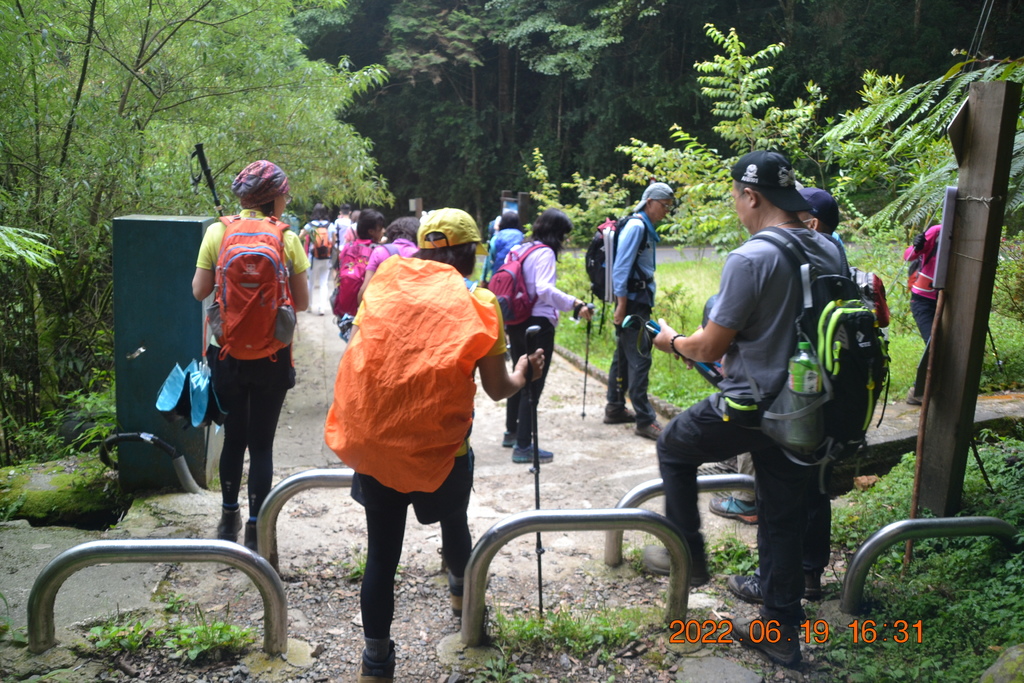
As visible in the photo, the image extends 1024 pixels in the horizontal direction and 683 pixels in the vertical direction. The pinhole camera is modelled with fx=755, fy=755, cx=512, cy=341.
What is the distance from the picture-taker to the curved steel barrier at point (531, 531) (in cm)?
293

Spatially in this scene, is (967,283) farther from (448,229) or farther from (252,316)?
(252,316)

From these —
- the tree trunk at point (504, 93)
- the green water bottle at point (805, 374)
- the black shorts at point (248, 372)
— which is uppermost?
the tree trunk at point (504, 93)

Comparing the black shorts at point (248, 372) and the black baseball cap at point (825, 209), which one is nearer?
the black shorts at point (248, 372)

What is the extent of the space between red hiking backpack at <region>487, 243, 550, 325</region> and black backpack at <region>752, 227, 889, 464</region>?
115 inches

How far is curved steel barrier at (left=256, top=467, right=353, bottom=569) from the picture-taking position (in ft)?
10.9

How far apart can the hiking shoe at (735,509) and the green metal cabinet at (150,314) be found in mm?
3226

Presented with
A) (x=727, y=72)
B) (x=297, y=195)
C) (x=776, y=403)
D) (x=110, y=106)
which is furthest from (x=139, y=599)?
(x=727, y=72)

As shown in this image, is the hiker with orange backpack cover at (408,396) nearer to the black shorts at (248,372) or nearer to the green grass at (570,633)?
the green grass at (570,633)

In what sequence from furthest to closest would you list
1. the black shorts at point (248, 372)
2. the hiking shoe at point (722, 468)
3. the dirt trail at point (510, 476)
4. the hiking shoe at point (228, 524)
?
the hiking shoe at point (722, 468) → the dirt trail at point (510, 476) → the hiking shoe at point (228, 524) → the black shorts at point (248, 372)

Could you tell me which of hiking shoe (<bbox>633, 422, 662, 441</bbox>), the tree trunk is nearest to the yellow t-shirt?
→ hiking shoe (<bbox>633, 422, 662, 441</bbox>)

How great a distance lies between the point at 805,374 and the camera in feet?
8.82

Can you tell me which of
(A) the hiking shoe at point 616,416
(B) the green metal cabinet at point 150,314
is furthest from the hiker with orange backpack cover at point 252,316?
(A) the hiking shoe at point 616,416

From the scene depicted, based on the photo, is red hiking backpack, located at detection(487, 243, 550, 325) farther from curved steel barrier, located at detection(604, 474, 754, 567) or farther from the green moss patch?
the green moss patch

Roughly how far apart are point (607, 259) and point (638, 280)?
38 centimetres
